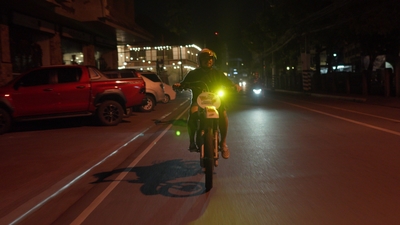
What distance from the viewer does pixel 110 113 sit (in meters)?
15.4

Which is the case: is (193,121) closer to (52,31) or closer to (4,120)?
(4,120)

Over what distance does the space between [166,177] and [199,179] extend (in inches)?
23.7

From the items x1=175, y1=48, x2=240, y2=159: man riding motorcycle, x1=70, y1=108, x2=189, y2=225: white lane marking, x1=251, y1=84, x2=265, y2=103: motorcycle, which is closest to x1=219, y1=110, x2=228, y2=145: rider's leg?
x1=175, y1=48, x2=240, y2=159: man riding motorcycle

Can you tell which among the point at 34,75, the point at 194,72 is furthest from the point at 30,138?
the point at 194,72

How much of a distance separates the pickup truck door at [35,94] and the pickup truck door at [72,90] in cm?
22

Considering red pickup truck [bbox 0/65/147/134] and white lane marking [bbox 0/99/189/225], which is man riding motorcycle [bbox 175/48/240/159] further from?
red pickup truck [bbox 0/65/147/134]

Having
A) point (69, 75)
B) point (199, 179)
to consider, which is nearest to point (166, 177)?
point (199, 179)

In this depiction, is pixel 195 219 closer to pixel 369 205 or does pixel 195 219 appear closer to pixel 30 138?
pixel 369 205

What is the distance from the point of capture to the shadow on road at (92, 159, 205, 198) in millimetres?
6832

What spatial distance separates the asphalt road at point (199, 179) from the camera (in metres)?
5.69

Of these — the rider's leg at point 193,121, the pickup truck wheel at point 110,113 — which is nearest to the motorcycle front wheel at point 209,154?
the rider's leg at point 193,121

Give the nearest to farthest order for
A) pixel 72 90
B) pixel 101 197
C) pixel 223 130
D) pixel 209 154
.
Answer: pixel 209 154 < pixel 101 197 < pixel 223 130 < pixel 72 90

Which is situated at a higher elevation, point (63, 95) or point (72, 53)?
point (72, 53)

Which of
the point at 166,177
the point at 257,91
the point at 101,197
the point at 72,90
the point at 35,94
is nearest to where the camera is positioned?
the point at 101,197
